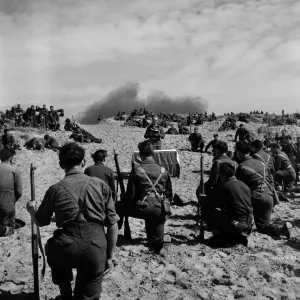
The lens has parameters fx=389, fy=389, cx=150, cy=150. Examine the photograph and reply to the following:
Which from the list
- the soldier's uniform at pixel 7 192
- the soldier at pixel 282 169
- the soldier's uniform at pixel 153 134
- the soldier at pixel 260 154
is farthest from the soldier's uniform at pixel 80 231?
the soldier's uniform at pixel 153 134

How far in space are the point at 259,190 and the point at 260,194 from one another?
0.07 m

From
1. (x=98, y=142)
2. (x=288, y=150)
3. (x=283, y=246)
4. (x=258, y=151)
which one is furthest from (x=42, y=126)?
(x=283, y=246)

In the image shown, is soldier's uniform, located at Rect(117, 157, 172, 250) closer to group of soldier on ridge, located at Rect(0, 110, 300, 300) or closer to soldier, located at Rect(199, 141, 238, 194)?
group of soldier on ridge, located at Rect(0, 110, 300, 300)

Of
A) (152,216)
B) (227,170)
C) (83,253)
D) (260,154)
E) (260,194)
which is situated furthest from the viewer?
(260,154)

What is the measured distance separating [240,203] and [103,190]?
2.96m

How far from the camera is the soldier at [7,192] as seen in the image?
6.47 metres

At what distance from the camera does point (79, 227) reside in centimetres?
334

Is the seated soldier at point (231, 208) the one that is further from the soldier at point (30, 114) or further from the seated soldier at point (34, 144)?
the soldier at point (30, 114)

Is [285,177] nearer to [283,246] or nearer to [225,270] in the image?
[283,246]

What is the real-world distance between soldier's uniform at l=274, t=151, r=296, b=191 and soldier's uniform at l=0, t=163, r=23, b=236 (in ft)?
21.3

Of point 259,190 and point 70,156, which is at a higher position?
point 70,156

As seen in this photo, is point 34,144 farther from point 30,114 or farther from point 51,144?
point 30,114

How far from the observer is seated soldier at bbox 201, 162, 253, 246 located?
5816 millimetres

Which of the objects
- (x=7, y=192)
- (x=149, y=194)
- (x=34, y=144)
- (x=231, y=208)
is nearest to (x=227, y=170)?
(x=231, y=208)
